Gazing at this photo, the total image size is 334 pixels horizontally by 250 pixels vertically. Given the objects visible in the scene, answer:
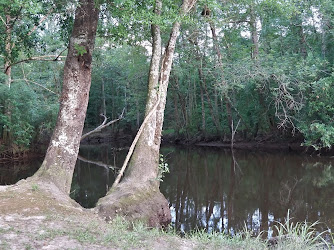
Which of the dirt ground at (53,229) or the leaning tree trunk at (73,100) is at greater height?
the leaning tree trunk at (73,100)

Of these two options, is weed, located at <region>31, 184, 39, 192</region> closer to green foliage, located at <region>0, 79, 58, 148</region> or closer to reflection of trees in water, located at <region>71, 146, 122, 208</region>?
reflection of trees in water, located at <region>71, 146, 122, 208</region>

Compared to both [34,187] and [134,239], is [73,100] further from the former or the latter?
[134,239]

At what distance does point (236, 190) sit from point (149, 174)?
491cm

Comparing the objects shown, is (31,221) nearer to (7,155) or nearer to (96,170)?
(96,170)

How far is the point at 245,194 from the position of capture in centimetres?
1091

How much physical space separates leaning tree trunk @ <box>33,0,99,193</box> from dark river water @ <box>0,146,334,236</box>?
6.91 feet

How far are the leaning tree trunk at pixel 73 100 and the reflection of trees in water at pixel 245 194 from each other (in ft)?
10.5

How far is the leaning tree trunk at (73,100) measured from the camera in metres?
6.32

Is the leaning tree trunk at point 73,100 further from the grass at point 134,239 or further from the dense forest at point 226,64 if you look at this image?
the grass at point 134,239

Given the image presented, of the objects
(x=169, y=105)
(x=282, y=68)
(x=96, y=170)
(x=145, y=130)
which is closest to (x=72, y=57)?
(x=145, y=130)

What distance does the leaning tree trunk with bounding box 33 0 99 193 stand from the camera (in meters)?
6.32

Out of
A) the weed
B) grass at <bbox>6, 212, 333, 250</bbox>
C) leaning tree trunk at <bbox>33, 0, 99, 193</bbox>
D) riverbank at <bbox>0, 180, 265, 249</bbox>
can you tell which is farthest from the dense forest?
grass at <bbox>6, 212, 333, 250</bbox>

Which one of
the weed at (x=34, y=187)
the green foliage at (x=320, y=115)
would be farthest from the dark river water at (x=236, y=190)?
the weed at (x=34, y=187)

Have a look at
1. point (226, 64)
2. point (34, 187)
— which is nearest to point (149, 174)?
point (34, 187)
